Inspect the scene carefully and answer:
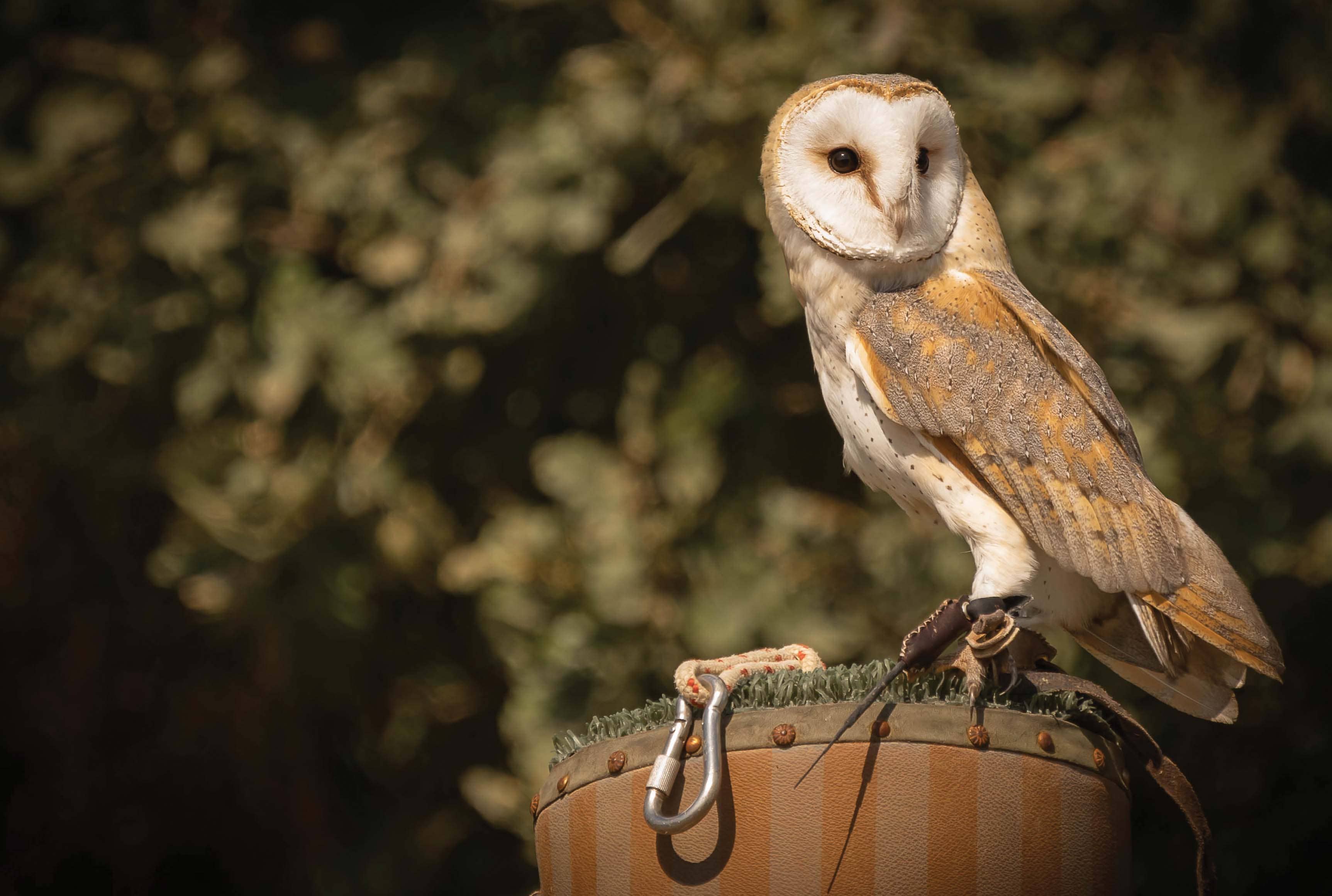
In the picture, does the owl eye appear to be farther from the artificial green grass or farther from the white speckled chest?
the artificial green grass

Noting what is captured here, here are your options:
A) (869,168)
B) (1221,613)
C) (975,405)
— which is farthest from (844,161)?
(1221,613)

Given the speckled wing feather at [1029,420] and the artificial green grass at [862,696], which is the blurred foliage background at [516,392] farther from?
the artificial green grass at [862,696]

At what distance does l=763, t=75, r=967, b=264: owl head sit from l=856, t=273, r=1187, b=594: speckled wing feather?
8cm

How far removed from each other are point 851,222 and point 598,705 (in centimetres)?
116

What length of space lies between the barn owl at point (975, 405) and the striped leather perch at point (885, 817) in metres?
0.33

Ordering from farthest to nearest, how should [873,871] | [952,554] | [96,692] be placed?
[96,692] → [952,554] → [873,871]

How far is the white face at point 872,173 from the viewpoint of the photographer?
62.8 inches

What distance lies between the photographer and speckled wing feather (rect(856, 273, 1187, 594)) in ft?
4.97

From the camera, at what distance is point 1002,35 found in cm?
272

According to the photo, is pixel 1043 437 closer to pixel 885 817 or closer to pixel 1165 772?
pixel 1165 772

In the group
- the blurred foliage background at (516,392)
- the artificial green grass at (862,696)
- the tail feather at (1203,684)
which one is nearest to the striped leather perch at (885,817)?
the artificial green grass at (862,696)

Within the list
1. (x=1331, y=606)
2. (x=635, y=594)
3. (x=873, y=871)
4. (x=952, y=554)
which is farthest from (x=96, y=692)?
(x=1331, y=606)

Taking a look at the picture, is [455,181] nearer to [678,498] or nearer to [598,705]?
[678,498]

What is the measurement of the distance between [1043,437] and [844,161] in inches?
16.3
